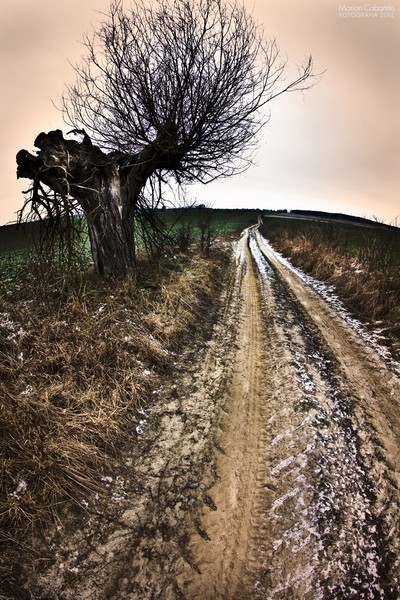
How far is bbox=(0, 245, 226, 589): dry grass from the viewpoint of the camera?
2.54 metres

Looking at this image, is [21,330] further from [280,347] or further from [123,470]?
[280,347]

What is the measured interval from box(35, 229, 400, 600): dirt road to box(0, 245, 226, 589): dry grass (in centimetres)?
33

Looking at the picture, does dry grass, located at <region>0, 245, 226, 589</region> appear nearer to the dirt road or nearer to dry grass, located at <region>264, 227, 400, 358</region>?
the dirt road

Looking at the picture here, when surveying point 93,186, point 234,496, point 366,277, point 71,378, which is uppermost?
point 93,186

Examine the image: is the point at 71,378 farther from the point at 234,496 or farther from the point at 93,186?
the point at 93,186

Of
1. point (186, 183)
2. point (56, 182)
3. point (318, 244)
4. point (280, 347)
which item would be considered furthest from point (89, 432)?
point (318, 244)

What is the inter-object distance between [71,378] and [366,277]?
7439 mm

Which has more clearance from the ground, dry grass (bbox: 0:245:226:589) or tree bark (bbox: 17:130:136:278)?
tree bark (bbox: 17:130:136:278)

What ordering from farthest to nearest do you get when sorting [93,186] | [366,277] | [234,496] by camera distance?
[366,277]
[93,186]
[234,496]

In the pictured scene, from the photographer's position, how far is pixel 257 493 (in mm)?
2594

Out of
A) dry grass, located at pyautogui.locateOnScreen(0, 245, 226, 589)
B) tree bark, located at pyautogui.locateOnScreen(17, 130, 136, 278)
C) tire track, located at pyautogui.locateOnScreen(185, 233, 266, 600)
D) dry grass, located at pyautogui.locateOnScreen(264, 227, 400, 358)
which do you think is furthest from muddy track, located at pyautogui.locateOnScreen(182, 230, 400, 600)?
tree bark, located at pyautogui.locateOnScreen(17, 130, 136, 278)

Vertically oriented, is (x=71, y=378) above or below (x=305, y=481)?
above

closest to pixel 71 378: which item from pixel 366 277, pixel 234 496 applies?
pixel 234 496

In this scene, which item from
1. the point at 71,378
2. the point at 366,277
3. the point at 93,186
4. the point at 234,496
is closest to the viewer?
the point at 234,496
